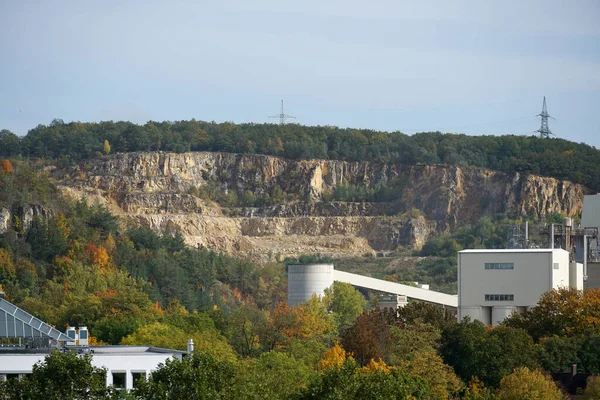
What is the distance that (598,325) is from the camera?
106625 millimetres

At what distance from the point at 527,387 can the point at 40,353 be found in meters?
29.3

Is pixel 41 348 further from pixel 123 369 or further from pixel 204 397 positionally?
pixel 204 397

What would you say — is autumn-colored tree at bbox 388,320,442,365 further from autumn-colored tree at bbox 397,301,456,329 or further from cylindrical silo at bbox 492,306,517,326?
cylindrical silo at bbox 492,306,517,326

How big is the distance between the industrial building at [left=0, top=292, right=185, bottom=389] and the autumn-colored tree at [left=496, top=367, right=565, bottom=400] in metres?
20.4

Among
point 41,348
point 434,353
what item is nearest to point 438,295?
point 434,353

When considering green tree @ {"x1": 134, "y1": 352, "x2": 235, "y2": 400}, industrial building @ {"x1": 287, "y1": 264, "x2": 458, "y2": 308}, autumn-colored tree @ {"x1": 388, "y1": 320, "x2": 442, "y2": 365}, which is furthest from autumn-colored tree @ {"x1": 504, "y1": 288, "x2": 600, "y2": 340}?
green tree @ {"x1": 134, "y1": 352, "x2": 235, "y2": 400}

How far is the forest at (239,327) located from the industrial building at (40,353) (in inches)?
64.5

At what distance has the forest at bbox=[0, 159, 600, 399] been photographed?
65.8 metres

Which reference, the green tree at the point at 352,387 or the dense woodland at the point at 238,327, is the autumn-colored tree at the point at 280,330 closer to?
the dense woodland at the point at 238,327

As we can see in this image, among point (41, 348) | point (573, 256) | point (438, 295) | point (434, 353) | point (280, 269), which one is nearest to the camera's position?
point (41, 348)

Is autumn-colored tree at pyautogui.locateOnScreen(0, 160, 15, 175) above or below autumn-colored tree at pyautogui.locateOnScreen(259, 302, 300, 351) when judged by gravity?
above

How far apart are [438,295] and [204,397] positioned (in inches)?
3356

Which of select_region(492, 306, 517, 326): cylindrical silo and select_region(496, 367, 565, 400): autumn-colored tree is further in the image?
select_region(492, 306, 517, 326): cylindrical silo

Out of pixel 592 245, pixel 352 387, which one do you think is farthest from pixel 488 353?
pixel 592 245
